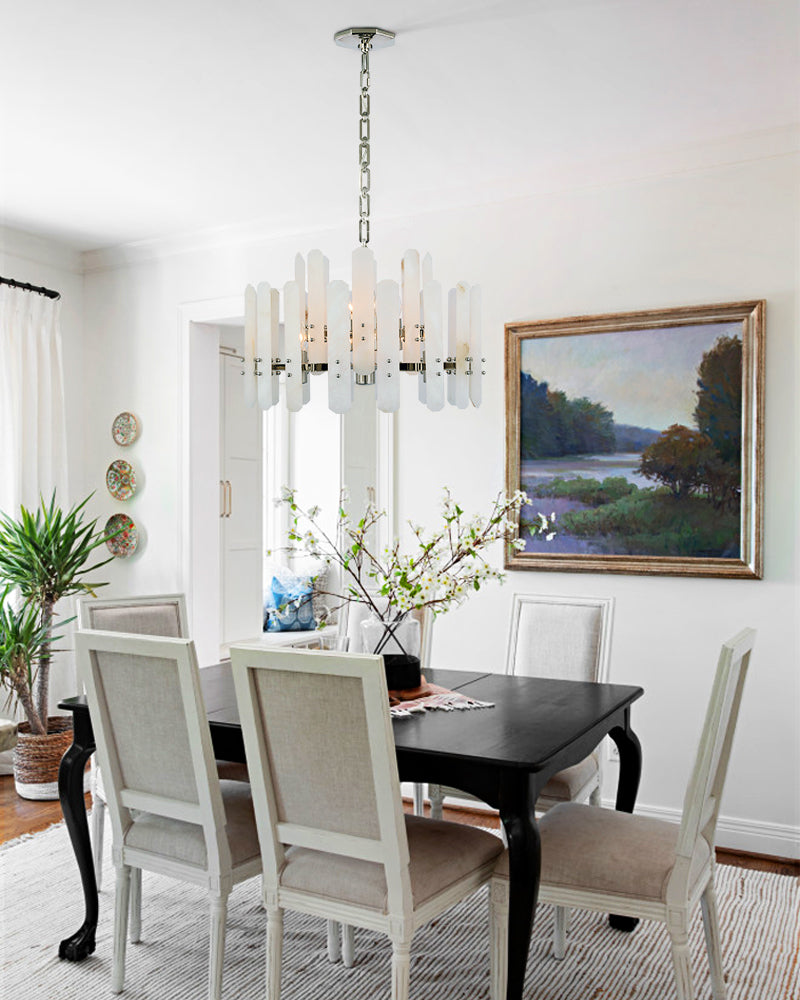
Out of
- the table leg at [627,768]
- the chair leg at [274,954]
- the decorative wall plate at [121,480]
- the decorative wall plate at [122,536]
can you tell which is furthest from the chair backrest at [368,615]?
the decorative wall plate at [121,480]

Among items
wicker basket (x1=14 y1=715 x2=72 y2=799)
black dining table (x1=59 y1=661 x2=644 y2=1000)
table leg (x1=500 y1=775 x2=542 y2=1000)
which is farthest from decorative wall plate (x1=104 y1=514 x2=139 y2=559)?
table leg (x1=500 y1=775 x2=542 y2=1000)

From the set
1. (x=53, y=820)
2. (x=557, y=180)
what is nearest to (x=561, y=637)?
(x=557, y=180)

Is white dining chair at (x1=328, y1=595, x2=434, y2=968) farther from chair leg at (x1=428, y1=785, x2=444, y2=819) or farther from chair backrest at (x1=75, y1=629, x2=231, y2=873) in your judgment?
chair backrest at (x1=75, y1=629, x2=231, y2=873)

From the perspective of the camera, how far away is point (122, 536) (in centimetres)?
→ 517

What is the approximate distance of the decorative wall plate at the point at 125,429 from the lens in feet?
17.0

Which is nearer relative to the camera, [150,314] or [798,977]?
[798,977]

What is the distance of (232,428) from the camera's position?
5.84 meters

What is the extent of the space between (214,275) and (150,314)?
1.61 feet

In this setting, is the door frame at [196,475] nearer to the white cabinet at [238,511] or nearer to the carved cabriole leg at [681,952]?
the white cabinet at [238,511]

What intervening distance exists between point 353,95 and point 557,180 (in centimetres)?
116

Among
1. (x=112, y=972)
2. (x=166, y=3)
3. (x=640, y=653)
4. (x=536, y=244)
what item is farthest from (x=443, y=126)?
(x=112, y=972)

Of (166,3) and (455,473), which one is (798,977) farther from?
(166,3)

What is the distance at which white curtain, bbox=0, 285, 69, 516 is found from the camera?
4809 mm

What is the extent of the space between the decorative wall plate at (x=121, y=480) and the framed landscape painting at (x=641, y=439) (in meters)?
2.26
